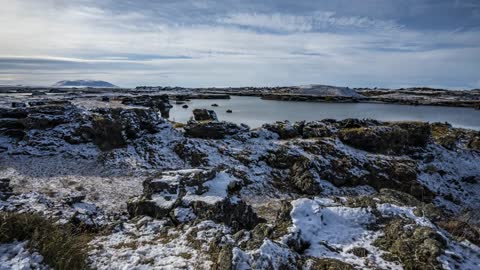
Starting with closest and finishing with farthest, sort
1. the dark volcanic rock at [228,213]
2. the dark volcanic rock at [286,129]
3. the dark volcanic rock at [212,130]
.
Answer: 1. the dark volcanic rock at [228,213]
2. the dark volcanic rock at [212,130]
3. the dark volcanic rock at [286,129]

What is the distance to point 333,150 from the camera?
23203 mm

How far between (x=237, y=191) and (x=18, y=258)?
9.29 m

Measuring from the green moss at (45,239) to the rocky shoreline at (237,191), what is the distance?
5 cm

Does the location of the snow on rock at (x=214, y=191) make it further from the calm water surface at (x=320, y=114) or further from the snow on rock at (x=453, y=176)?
the calm water surface at (x=320, y=114)

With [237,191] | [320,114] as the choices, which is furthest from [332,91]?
[237,191]

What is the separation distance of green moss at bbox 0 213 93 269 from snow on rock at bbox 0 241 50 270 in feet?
0.44

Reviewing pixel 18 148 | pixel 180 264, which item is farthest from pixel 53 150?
pixel 180 264

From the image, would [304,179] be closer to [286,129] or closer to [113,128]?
[286,129]

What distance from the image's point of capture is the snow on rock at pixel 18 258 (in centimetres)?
621

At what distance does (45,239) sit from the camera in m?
7.03

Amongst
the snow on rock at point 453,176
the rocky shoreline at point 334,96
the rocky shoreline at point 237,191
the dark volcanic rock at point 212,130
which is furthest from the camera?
the rocky shoreline at point 334,96

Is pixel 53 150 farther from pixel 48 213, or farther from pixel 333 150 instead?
pixel 333 150

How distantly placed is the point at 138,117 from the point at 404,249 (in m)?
23.3

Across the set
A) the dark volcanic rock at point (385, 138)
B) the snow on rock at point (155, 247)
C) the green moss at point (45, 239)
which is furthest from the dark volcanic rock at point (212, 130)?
the green moss at point (45, 239)
